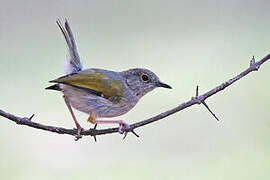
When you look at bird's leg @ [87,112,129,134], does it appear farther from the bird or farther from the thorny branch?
the thorny branch

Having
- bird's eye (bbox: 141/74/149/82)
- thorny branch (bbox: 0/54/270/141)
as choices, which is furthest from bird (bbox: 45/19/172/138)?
thorny branch (bbox: 0/54/270/141)

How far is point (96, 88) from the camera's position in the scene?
3.76 meters

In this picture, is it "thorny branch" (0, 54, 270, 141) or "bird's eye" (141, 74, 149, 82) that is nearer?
"thorny branch" (0, 54, 270, 141)

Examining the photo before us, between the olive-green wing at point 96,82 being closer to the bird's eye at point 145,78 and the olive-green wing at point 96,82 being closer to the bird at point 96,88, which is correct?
the bird at point 96,88

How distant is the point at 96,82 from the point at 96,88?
0.14 feet

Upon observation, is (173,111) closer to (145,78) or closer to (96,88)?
(96,88)

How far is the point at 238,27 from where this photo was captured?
975 cm

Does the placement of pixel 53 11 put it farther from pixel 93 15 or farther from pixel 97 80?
pixel 97 80

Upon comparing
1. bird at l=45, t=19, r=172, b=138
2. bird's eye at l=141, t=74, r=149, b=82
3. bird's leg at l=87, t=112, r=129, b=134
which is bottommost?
bird's leg at l=87, t=112, r=129, b=134

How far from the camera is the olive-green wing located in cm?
361

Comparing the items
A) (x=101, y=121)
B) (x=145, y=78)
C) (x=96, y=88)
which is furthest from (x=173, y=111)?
(x=145, y=78)

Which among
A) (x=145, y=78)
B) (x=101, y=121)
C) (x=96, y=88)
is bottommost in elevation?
(x=101, y=121)

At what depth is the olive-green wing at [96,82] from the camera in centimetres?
361

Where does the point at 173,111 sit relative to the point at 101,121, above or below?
above
